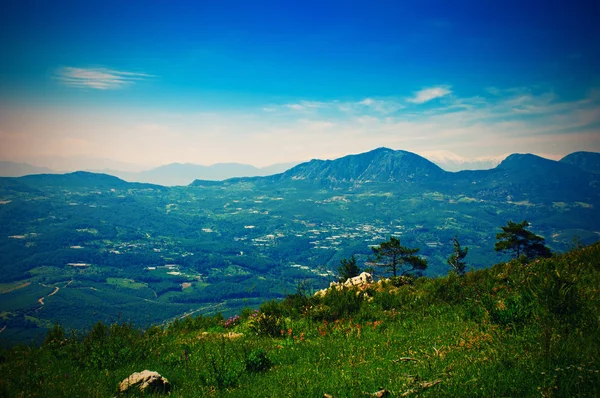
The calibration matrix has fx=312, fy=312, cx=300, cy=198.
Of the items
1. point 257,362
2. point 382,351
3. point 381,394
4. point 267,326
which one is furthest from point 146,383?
point 382,351

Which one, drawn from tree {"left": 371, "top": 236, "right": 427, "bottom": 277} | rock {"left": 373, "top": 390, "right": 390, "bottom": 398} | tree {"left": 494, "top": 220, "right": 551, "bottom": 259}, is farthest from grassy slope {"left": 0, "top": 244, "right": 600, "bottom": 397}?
tree {"left": 494, "top": 220, "right": 551, "bottom": 259}

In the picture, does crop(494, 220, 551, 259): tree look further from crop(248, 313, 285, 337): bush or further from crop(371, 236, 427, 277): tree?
crop(248, 313, 285, 337): bush

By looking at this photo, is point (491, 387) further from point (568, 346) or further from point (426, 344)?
point (426, 344)

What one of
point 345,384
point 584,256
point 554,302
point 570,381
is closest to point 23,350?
point 345,384

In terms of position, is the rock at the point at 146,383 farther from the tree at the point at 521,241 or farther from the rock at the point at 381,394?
the tree at the point at 521,241

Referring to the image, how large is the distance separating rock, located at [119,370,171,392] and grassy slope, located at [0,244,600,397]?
0.97ft

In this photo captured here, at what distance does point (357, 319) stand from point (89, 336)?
9.32 meters

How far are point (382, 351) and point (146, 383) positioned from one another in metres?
5.71

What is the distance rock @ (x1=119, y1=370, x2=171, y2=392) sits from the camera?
22.7ft

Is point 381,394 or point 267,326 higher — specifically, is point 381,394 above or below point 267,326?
above

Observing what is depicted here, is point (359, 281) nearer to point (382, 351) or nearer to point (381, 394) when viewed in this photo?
point (382, 351)

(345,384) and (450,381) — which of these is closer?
(450,381)

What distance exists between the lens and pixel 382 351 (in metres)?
8.17

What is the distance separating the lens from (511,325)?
772 centimetres
